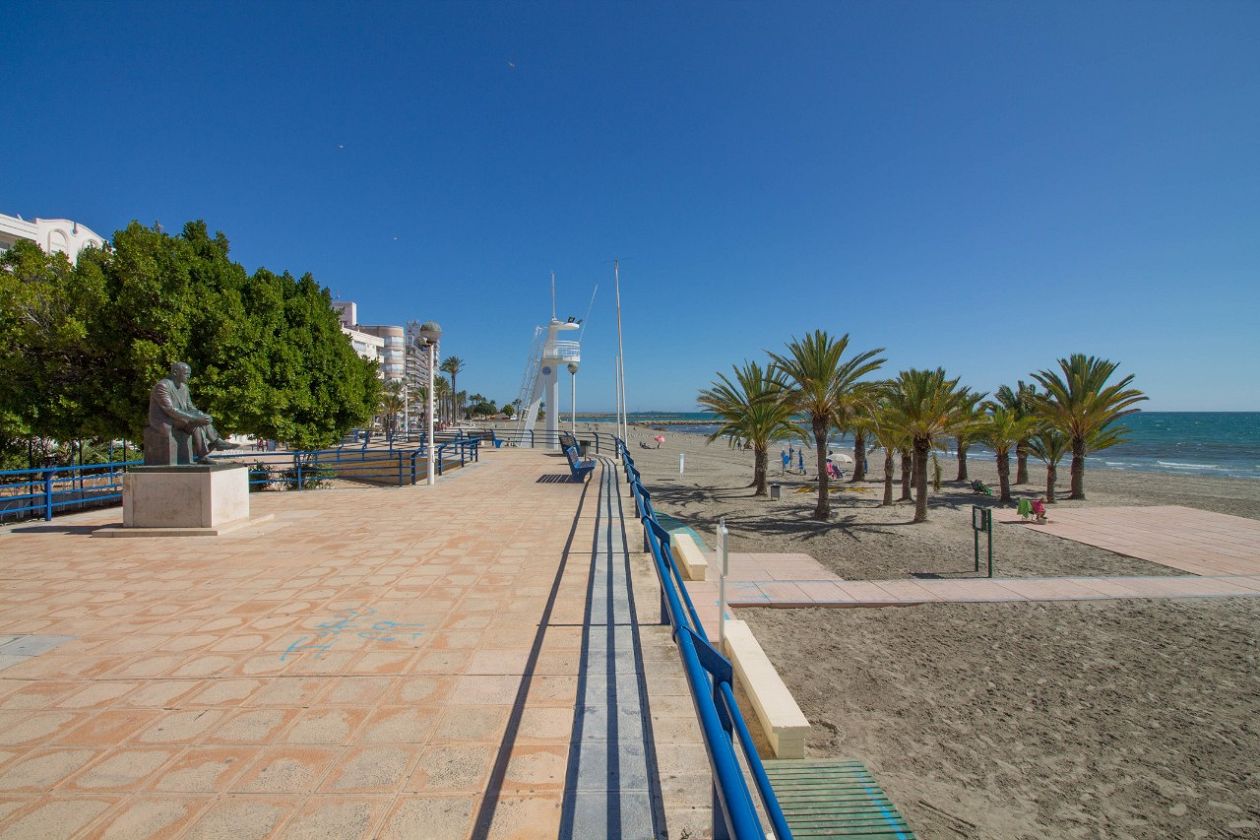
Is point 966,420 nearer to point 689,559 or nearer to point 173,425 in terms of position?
point 689,559

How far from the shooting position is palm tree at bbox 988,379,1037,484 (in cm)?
2028

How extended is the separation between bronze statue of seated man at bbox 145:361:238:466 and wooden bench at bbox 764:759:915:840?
9397 millimetres

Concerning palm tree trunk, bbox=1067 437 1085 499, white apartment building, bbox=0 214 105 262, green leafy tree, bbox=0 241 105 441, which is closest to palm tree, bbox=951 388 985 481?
palm tree trunk, bbox=1067 437 1085 499

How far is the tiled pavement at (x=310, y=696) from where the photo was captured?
249 centimetres

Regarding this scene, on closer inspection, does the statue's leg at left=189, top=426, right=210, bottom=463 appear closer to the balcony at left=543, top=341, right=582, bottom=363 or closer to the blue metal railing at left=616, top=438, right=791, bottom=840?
the blue metal railing at left=616, top=438, right=791, bottom=840

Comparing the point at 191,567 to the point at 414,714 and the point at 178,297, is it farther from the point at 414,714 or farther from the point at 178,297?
the point at 178,297

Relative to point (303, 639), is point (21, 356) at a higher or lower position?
higher

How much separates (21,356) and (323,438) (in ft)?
21.9

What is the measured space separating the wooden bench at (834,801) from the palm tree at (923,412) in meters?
12.0

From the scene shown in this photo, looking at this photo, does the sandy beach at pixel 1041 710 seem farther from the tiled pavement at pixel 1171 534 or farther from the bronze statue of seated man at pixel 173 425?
the bronze statue of seated man at pixel 173 425

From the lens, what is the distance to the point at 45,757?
2.85 metres

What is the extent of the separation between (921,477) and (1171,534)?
538 cm

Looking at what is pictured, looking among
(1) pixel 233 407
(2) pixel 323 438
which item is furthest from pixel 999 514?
(1) pixel 233 407

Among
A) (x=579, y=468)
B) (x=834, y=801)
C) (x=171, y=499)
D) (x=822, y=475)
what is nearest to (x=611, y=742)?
(x=834, y=801)
